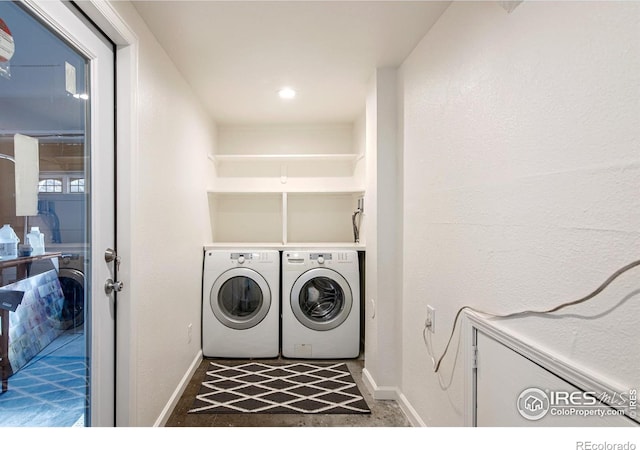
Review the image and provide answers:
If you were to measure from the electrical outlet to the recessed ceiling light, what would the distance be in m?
1.86

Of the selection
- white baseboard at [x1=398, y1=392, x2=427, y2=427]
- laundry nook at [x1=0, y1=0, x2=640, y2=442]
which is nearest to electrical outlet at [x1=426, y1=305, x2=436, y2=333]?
laundry nook at [x1=0, y1=0, x2=640, y2=442]

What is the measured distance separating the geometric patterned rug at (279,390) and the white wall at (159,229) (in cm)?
26

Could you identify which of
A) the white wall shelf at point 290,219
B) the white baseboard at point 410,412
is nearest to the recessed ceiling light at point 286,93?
the white wall shelf at point 290,219

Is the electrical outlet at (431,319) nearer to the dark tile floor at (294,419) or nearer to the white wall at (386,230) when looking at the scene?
the white wall at (386,230)

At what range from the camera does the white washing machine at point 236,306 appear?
2561 millimetres

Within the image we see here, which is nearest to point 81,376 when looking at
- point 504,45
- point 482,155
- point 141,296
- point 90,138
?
point 141,296

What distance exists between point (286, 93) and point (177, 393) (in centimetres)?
230

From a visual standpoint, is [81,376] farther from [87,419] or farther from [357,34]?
[357,34]

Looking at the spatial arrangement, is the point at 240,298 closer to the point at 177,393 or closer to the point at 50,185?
the point at 177,393

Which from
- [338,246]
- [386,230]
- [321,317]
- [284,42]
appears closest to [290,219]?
[338,246]

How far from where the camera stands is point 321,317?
263 cm

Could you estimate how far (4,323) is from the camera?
2.84ft

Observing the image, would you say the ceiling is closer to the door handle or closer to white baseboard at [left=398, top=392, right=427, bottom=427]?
the door handle

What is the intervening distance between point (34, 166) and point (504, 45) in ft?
5.40
